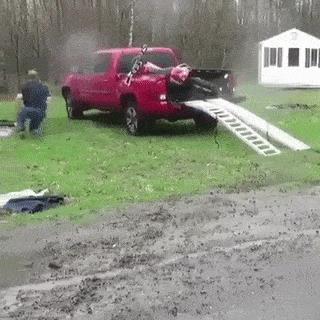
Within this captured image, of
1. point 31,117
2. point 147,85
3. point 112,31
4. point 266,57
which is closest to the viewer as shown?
point 147,85

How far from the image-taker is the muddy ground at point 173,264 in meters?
5.34

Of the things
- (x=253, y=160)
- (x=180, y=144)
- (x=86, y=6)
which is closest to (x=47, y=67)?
(x=86, y=6)

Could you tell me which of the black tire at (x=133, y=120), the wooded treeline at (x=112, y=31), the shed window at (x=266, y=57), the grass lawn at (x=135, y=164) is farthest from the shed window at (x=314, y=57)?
Result: the black tire at (x=133, y=120)

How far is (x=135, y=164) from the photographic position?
1236 centimetres

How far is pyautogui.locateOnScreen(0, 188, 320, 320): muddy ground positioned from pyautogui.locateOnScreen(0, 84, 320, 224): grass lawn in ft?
3.14

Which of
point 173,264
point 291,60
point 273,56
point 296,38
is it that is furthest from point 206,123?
point 273,56

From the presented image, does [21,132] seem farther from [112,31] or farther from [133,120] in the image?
[112,31]

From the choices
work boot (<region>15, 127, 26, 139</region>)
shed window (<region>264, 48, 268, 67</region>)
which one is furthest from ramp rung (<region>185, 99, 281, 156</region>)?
shed window (<region>264, 48, 268, 67</region>)

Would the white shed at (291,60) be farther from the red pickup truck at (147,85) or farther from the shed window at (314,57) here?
the red pickup truck at (147,85)

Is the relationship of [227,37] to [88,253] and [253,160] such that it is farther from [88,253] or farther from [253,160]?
[88,253]

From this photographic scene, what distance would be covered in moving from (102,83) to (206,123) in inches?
102

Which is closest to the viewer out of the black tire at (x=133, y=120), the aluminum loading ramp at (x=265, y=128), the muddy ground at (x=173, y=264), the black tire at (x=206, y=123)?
the muddy ground at (x=173, y=264)

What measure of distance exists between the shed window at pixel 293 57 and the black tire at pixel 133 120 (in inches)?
861

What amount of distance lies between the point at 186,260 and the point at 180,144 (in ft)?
27.2
